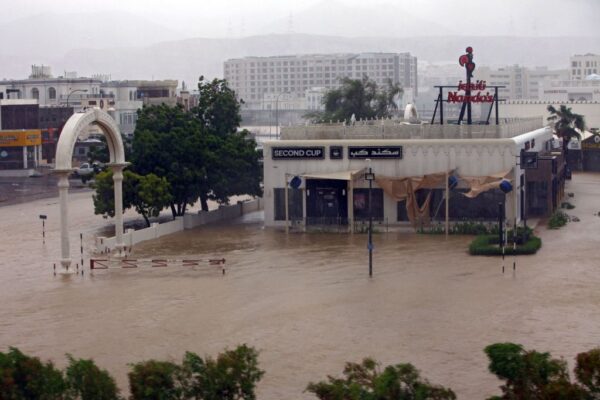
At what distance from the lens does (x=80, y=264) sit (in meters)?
35.4

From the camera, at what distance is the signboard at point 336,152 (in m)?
42.8

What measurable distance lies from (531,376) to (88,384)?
652cm

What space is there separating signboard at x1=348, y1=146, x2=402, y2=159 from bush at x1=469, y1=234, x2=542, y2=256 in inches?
238

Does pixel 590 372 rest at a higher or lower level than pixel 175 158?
lower

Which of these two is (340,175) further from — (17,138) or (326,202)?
(17,138)

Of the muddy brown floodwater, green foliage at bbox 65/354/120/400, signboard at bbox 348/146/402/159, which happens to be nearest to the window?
signboard at bbox 348/146/402/159

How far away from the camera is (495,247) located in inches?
1403

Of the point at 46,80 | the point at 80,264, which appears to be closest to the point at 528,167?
the point at 80,264

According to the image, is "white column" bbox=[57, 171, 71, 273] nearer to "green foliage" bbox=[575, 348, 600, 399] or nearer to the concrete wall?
the concrete wall

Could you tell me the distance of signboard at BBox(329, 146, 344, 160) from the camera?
42.8m

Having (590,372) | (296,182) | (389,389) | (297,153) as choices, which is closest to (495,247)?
(296,182)

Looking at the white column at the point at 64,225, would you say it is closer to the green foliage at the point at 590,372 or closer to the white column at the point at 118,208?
the white column at the point at 118,208

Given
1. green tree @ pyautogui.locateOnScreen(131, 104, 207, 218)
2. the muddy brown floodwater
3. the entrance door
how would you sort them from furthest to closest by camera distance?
green tree @ pyautogui.locateOnScreen(131, 104, 207, 218)
the entrance door
the muddy brown floodwater

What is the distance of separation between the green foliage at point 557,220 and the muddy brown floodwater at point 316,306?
65.1 inches
